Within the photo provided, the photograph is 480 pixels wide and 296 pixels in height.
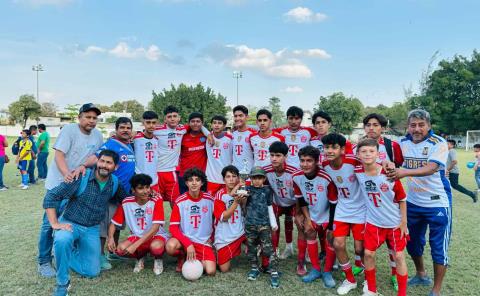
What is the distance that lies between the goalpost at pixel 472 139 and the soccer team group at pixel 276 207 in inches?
1692

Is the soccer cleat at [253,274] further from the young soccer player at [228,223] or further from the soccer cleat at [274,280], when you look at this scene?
the young soccer player at [228,223]

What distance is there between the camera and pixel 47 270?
4254mm

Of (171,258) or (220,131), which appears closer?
(171,258)

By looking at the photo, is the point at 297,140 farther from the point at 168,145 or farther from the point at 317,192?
the point at 168,145

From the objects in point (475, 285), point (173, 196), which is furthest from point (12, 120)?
point (475, 285)

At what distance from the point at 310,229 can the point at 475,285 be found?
2082 millimetres

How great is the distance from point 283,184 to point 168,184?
7.41ft

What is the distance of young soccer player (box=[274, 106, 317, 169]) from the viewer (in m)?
5.35

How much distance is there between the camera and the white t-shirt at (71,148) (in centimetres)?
429

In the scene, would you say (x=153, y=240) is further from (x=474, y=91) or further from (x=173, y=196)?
(x=474, y=91)

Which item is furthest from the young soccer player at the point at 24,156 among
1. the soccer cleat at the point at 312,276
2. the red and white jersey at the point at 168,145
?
the soccer cleat at the point at 312,276

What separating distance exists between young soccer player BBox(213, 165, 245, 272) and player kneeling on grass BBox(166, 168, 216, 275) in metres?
0.12

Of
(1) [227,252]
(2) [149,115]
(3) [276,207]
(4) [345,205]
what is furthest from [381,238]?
(2) [149,115]

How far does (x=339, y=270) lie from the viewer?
15.2 feet
